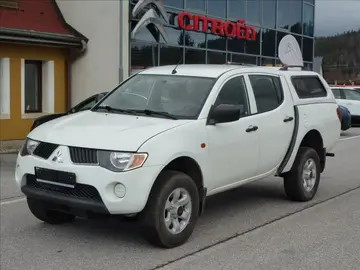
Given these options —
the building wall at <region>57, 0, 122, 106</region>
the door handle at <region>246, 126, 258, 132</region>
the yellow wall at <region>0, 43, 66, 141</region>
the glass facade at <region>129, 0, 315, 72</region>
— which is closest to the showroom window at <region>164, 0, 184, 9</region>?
the glass facade at <region>129, 0, 315, 72</region>

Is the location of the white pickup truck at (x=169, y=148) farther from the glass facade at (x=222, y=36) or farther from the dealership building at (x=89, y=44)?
the glass facade at (x=222, y=36)

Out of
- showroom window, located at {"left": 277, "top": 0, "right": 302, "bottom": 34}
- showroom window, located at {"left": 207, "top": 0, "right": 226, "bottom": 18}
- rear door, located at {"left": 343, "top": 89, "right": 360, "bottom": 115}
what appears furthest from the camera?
showroom window, located at {"left": 277, "top": 0, "right": 302, "bottom": 34}

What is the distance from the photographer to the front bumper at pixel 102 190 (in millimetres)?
4859

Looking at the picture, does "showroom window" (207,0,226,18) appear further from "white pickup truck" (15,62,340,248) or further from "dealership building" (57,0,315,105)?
"white pickup truck" (15,62,340,248)

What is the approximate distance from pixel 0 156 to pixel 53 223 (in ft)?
23.3

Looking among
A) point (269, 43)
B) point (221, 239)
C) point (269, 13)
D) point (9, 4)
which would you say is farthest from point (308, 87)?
point (269, 13)

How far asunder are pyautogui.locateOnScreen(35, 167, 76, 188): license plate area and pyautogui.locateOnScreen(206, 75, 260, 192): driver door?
1.51m

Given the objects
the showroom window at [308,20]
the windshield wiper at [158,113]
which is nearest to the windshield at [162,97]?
the windshield wiper at [158,113]

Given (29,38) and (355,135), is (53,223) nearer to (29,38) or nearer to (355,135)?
(29,38)

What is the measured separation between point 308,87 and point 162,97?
274 centimetres

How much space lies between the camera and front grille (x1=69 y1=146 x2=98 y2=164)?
4.96 metres

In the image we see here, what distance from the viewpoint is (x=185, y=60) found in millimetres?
19641

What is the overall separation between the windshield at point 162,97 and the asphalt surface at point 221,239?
1353 mm

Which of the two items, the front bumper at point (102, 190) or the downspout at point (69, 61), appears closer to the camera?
the front bumper at point (102, 190)
